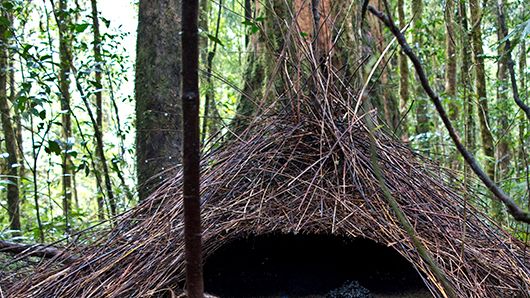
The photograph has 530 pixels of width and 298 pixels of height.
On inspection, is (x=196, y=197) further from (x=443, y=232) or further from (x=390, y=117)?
(x=390, y=117)

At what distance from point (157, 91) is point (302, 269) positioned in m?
1.79

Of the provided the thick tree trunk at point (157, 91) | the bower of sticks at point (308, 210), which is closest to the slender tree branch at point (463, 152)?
the bower of sticks at point (308, 210)

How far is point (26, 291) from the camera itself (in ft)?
7.98

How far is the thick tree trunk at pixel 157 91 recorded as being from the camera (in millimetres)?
3715

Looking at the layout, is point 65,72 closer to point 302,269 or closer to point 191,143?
point 302,269

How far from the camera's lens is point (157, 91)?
382 centimetres

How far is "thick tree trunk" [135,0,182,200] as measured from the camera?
3715 mm

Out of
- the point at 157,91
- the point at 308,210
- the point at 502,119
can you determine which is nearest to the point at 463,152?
the point at 308,210

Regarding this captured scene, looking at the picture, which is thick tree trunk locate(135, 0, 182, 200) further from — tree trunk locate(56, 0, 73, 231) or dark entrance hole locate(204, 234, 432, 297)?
dark entrance hole locate(204, 234, 432, 297)

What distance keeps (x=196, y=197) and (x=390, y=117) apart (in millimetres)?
2726

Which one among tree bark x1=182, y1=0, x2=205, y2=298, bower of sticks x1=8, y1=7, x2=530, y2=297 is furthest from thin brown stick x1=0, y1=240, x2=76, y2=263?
tree bark x1=182, y1=0, x2=205, y2=298

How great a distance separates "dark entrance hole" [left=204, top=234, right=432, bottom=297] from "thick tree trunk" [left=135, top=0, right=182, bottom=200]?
1.17 m

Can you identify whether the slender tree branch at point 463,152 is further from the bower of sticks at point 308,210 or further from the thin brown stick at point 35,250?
the thin brown stick at point 35,250

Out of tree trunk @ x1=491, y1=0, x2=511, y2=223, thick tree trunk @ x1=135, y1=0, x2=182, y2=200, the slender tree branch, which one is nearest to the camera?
the slender tree branch
